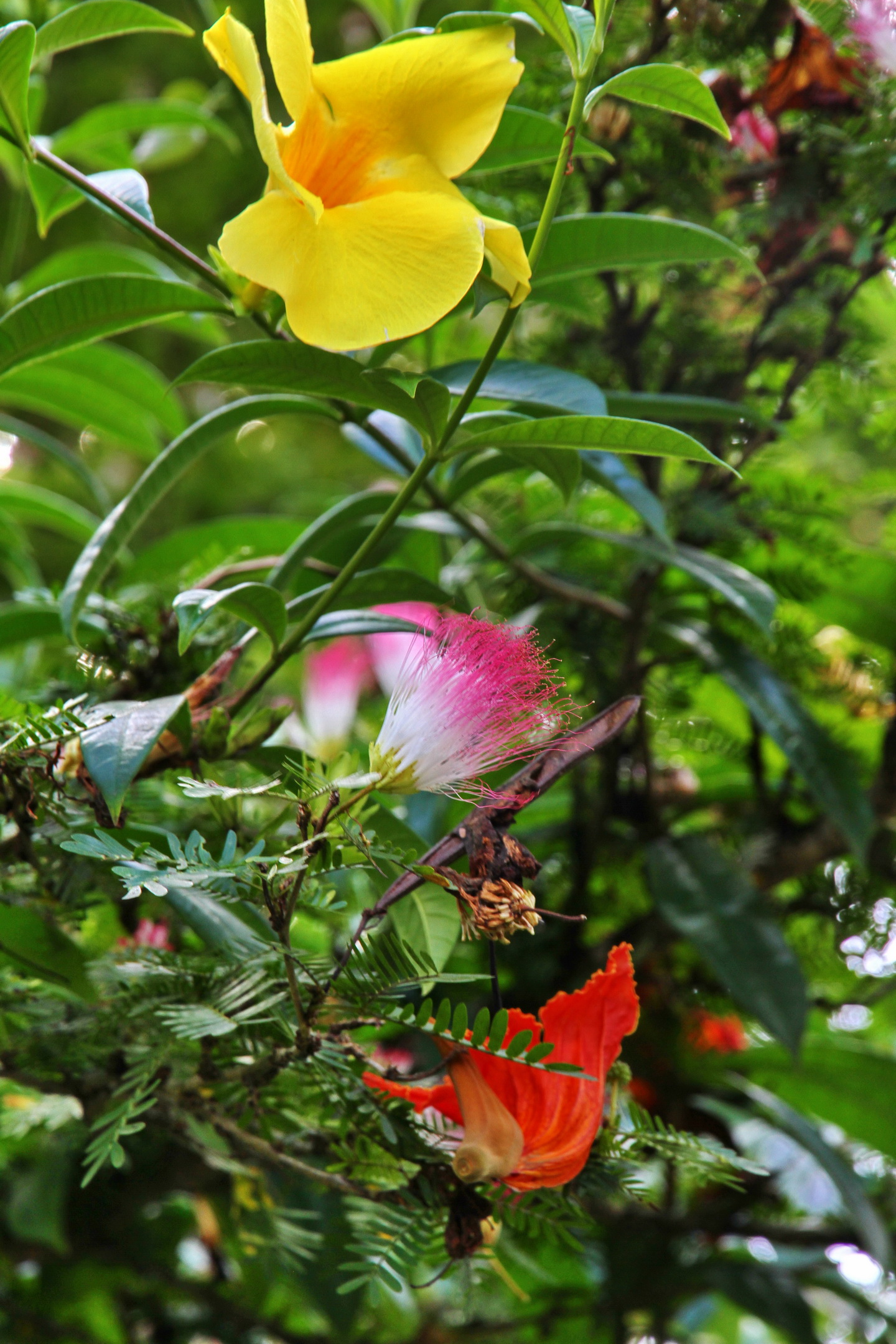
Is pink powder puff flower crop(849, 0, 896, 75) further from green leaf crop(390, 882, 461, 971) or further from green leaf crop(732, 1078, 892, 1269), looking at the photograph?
green leaf crop(732, 1078, 892, 1269)

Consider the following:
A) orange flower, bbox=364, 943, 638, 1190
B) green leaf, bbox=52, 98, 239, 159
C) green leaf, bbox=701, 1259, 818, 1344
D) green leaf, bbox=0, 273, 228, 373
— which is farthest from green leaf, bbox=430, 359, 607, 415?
green leaf, bbox=701, 1259, 818, 1344

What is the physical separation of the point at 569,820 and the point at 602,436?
1.40ft

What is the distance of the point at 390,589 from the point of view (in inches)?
19.7

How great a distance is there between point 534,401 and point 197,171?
2019 mm

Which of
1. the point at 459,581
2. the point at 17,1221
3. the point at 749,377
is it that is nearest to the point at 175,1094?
the point at 17,1221

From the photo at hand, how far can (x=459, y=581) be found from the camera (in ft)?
2.43

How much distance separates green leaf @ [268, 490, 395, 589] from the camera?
0.52 metres

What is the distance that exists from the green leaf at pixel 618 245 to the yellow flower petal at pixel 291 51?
13 cm

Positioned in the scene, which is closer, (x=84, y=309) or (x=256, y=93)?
(x=256, y=93)

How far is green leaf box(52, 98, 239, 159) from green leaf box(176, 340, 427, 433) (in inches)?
17.2

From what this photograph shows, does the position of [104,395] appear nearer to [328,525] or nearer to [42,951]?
[328,525]

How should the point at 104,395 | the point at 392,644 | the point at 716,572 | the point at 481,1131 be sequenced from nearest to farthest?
the point at 481,1131 < the point at 716,572 < the point at 392,644 < the point at 104,395

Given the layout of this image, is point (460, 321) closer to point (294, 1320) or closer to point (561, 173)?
point (561, 173)

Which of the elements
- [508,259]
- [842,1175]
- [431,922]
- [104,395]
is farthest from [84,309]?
[842,1175]
